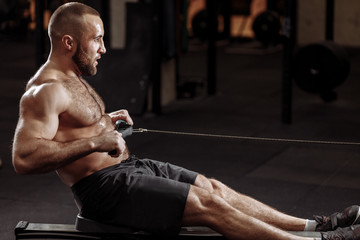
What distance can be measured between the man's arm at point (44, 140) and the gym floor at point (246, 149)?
1.47 meters

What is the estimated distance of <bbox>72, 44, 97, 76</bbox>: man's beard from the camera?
3471 millimetres

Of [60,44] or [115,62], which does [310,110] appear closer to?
[115,62]

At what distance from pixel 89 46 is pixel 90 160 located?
0.56 metres

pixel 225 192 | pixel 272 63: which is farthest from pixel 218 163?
pixel 272 63

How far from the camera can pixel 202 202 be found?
3.42 m

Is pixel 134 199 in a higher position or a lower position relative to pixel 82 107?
lower

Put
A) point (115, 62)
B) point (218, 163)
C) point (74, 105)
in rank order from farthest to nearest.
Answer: point (115, 62) → point (218, 163) → point (74, 105)

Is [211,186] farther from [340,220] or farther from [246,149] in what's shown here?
[246,149]

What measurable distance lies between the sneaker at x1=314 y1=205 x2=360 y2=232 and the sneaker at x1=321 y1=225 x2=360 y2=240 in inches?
3.5

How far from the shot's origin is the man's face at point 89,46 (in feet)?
11.3

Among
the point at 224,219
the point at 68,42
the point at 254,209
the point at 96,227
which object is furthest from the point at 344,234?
the point at 68,42

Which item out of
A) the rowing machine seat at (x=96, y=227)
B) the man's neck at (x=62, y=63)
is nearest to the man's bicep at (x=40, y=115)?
the man's neck at (x=62, y=63)

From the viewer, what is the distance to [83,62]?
138 inches

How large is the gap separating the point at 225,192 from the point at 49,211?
1717 millimetres
